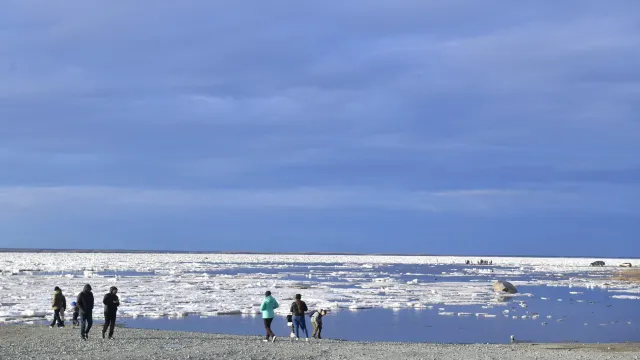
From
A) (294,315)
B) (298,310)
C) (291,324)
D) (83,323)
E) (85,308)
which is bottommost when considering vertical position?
(291,324)

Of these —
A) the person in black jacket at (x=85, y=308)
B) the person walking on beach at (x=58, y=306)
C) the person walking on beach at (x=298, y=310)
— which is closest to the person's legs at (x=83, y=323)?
the person in black jacket at (x=85, y=308)

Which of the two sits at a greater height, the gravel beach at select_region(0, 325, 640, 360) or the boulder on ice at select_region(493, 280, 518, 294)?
the boulder on ice at select_region(493, 280, 518, 294)

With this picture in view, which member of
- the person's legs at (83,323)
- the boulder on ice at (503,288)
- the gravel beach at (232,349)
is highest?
the boulder on ice at (503,288)

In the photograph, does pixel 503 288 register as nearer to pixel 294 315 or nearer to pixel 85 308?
pixel 294 315

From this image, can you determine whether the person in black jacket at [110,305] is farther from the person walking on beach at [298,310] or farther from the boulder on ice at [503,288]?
the boulder on ice at [503,288]

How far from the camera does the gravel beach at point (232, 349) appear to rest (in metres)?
17.8

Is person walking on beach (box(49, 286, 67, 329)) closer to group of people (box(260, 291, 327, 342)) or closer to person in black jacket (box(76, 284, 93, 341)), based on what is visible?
person in black jacket (box(76, 284, 93, 341))

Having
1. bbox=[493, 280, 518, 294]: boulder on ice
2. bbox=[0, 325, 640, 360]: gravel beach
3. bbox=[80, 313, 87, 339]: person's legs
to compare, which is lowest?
bbox=[0, 325, 640, 360]: gravel beach

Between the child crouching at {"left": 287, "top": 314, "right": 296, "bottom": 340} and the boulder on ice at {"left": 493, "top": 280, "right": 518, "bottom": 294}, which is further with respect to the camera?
the boulder on ice at {"left": 493, "top": 280, "right": 518, "bottom": 294}

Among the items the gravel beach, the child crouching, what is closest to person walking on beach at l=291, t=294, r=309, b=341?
the child crouching

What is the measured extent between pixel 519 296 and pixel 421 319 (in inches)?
610

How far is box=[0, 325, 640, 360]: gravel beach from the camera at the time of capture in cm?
1783

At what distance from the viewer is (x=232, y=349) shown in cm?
1877

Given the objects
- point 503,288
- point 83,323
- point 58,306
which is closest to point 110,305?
point 83,323
